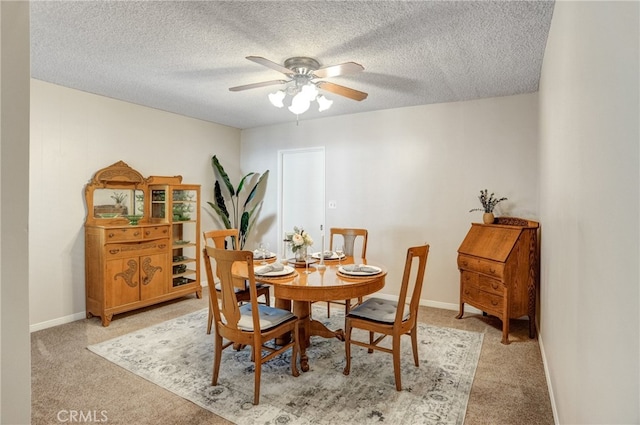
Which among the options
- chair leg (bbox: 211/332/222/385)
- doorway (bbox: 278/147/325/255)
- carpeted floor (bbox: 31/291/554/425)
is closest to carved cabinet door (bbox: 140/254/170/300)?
carpeted floor (bbox: 31/291/554/425)

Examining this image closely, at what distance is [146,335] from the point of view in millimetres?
3264

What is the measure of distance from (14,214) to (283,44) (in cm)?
222

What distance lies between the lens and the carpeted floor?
207 cm

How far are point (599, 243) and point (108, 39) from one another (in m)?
3.13

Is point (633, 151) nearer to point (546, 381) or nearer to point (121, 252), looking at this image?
point (546, 381)

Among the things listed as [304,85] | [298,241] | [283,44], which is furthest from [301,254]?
[283,44]

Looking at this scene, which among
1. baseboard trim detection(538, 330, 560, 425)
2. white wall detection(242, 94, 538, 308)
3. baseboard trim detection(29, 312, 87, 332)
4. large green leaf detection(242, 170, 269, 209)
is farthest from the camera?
large green leaf detection(242, 170, 269, 209)

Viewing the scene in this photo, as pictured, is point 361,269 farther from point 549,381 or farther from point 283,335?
point 549,381

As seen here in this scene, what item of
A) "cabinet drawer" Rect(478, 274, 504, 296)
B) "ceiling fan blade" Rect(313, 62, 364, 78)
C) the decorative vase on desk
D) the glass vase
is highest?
"ceiling fan blade" Rect(313, 62, 364, 78)

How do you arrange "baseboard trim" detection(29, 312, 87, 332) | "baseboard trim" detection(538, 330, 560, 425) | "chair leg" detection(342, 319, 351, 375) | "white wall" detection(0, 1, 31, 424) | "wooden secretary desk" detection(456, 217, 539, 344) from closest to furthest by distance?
"white wall" detection(0, 1, 31, 424) < "baseboard trim" detection(538, 330, 560, 425) < "chair leg" detection(342, 319, 351, 375) < "wooden secretary desk" detection(456, 217, 539, 344) < "baseboard trim" detection(29, 312, 87, 332)

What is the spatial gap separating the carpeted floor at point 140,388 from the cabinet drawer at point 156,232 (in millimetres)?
1066

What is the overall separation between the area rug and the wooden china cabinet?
681 mm

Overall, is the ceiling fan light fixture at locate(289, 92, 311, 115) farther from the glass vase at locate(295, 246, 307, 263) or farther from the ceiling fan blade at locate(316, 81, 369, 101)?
the glass vase at locate(295, 246, 307, 263)

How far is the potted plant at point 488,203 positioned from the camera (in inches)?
145
